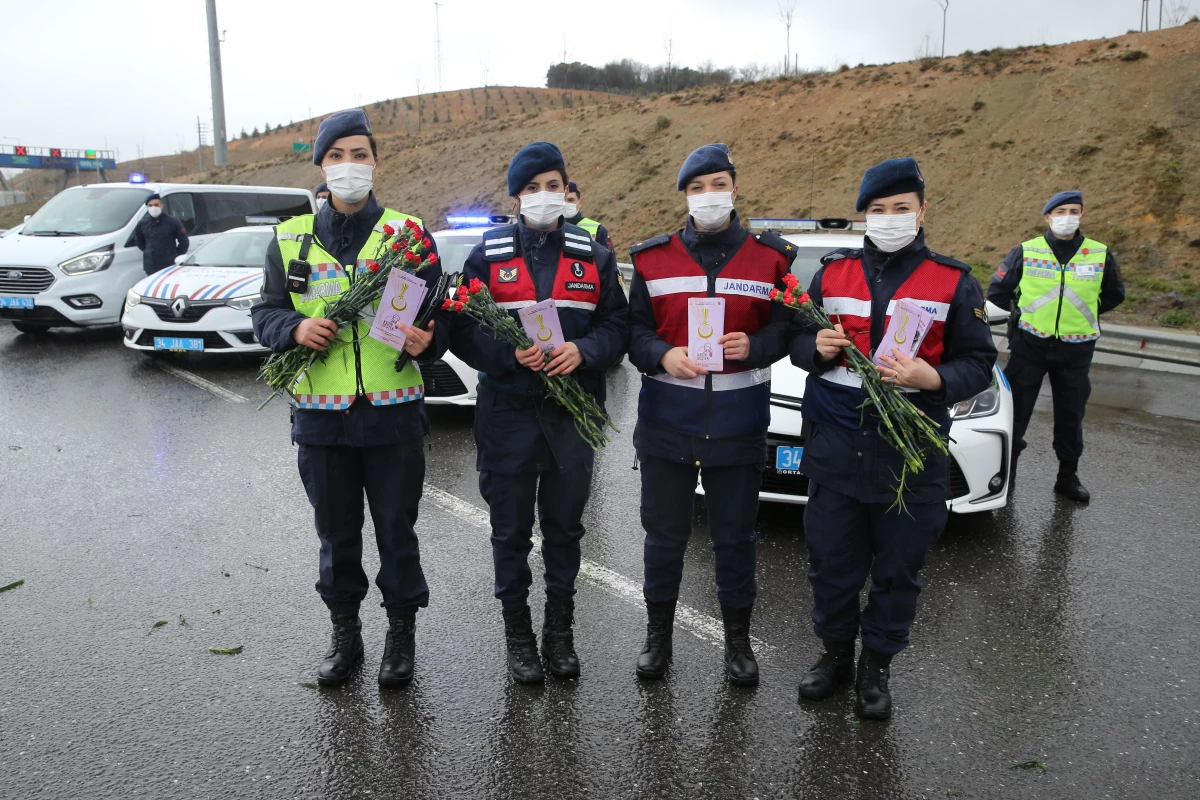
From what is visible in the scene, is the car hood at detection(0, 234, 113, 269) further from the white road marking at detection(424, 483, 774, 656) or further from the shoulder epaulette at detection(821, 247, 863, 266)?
the shoulder epaulette at detection(821, 247, 863, 266)

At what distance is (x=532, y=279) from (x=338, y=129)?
94 centimetres

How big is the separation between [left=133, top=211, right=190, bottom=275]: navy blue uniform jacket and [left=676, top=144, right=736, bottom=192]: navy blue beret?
414 inches

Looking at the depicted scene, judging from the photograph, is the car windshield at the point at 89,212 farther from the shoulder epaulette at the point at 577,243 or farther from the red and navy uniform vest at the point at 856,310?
the red and navy uniform vest at the point at 856,310

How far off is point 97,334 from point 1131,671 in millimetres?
12399

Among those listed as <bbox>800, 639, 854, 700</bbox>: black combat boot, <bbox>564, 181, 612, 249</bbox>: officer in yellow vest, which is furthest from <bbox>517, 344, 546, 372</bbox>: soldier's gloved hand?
<bbox>800, 639, 854, 700</bbox>: black combat boot

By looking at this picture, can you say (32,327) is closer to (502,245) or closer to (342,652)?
(342,652)

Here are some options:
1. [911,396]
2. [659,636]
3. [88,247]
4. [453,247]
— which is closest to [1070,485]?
[911,396]

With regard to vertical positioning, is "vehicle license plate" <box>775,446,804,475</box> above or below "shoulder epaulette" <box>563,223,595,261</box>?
below

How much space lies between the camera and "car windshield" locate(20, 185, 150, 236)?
1228 centimetres

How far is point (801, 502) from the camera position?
17.2 feet

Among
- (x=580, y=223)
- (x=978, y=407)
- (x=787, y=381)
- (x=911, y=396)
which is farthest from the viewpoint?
(x=580, y=223)

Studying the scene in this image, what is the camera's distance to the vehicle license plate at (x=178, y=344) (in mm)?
9719

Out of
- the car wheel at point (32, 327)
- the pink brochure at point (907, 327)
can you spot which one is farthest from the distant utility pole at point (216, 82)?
the pink brochure at point (907, 327)

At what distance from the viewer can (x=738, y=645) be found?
369 centimetres
